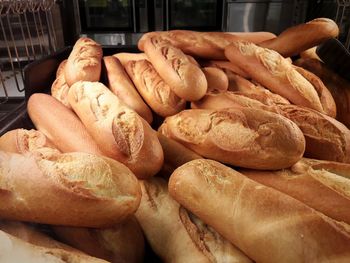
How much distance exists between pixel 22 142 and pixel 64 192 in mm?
233

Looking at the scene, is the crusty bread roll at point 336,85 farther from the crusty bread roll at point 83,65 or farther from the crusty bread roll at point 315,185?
the crusty bread roll at point 83,65

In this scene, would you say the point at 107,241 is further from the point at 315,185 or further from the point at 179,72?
the point at 179,72

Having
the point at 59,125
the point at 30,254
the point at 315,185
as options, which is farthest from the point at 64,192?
the point at 315,185

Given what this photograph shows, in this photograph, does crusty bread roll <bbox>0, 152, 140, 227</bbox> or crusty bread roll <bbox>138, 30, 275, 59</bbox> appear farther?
crusty bread roll <bbox>138, 30, 275, 59</bbox>

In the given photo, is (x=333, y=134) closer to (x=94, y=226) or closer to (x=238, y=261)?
(x=238, y=261)

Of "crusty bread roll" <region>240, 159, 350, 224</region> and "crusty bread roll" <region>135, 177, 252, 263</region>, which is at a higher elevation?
"crusty bread roll" <region>240, 159, 350, 224</region>

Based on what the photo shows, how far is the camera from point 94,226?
1.74ft

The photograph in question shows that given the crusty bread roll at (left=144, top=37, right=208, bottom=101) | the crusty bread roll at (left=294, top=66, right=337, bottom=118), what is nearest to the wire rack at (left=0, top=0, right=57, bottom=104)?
the crusty bread roll at (left=144, top=37, right=208, bottom=101)

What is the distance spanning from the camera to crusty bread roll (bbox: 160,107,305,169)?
0.65 metres

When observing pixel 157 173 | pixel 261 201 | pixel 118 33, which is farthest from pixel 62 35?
pixel 261 201

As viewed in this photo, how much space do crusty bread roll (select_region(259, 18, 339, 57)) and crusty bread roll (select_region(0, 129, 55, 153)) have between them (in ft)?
2.75

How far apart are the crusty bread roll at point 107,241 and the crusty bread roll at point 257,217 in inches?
4.5

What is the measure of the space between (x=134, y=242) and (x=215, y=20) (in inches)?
72.4

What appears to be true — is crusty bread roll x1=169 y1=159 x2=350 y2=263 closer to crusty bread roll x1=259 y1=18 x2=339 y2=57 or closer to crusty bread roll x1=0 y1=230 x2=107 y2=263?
crusty bread roll x1=0 y1=230 x2=107 y2=263
